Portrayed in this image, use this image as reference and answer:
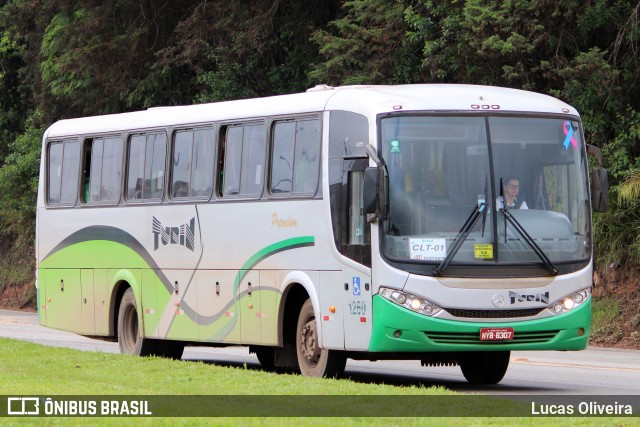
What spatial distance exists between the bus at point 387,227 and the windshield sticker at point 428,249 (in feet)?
0.05

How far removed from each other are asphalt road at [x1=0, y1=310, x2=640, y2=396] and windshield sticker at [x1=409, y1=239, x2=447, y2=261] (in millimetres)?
1739

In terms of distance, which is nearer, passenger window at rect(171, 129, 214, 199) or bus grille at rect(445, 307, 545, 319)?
bus grille at rect(445, 307, 545, 319)

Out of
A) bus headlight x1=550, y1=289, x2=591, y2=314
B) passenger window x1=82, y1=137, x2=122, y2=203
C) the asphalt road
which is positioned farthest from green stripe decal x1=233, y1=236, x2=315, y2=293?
passenger window x1=82, y1=137, x2=122, y2=203

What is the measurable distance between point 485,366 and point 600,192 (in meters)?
2.68

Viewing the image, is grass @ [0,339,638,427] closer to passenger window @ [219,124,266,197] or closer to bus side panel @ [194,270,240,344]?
bus side panel @ [194,270,240,344]

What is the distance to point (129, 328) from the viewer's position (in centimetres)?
2217

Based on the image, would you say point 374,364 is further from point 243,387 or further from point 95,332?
point 243,387

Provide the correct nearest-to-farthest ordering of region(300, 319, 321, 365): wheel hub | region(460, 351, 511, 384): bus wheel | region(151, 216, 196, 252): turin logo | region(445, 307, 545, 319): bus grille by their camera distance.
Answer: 1. region(445, 307, 545, 319): bus grille
2. region(300, 319, 321, 365): wheel hub
3. region(460, 351, 511, 384): bus wheel
4. region(151, 216, 196, 252): turin logo

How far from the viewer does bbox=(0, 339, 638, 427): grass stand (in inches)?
459

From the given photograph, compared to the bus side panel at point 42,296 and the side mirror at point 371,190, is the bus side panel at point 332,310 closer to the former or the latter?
the side mirror at point 371,190

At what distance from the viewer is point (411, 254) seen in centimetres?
1593

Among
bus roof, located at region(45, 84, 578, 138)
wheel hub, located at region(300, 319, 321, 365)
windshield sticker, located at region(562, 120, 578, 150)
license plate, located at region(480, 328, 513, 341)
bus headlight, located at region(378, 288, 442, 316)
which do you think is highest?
bus roof, located at region(45, 84, 578, 138)

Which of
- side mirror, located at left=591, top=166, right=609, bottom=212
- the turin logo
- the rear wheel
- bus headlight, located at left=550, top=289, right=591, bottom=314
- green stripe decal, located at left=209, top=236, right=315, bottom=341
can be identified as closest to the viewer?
bus headlight, located at left=550, top=289, right=591, bottom=314

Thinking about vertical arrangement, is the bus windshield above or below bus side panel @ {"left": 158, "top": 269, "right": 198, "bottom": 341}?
above
